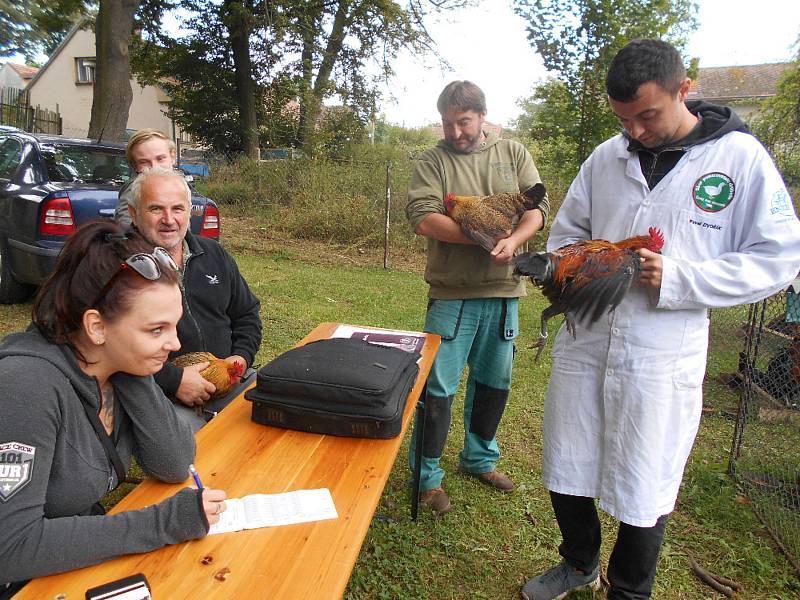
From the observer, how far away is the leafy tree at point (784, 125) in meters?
5.24

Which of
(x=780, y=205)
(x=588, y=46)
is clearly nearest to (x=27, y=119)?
(x=588, y=46)

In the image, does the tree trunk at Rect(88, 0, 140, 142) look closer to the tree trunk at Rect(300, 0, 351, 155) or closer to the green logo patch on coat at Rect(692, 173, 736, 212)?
the tree trunk at Rect(300, 0, 351, 155)

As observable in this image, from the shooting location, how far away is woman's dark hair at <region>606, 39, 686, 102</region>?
183cm

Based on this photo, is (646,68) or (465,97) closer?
(646,68)

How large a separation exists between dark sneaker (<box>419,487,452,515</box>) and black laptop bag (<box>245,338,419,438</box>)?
1.33 metres

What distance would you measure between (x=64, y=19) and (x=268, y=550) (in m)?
12.5

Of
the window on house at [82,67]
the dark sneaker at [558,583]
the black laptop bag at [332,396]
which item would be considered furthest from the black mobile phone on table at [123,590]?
the window on house at [82,67]

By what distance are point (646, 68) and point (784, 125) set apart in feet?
16.7

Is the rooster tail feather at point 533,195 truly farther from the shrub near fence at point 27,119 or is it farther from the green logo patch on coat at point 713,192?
the shrub near fence at point 27,119

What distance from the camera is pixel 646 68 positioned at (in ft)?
6.00

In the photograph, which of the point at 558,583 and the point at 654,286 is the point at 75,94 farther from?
the point at 654,286

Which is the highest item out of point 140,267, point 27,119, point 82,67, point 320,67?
point 82,67

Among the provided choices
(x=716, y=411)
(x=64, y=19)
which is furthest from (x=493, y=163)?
(x=64, y=19)

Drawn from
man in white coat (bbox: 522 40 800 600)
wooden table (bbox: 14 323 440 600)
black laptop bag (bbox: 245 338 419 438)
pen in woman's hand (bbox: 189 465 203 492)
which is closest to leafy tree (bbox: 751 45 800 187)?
man in white coat (bbox: 522 40 800 600)
